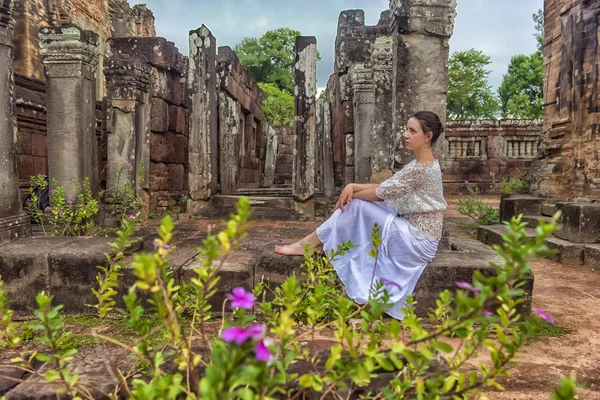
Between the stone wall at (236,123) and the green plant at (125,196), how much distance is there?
2281 millimetres

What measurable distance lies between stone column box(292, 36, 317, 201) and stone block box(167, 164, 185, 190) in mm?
2940

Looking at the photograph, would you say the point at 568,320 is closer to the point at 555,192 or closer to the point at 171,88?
the point at 555,192

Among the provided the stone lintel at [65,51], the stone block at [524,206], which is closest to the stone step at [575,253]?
the stone block at [524,206]

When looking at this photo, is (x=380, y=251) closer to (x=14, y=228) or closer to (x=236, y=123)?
(x=14, y=228)

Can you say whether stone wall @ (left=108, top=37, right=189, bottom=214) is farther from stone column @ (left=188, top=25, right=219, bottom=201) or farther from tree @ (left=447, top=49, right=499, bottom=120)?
tree @ (left=447, top=49, right=499, bottom=120)

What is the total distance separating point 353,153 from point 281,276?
5.73 meters

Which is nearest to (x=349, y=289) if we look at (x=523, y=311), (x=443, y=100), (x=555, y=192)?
(x=523, y=311)

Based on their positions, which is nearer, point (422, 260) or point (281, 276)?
point (422, 260)

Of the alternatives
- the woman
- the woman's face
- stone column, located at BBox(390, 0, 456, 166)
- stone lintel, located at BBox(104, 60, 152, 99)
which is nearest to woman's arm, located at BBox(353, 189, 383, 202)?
the woman

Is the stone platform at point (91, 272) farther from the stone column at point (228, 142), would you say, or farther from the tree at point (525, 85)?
the tree at point (525, 85)

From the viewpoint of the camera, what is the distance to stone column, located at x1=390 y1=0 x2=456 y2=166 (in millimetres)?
3803

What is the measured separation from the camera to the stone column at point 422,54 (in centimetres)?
380

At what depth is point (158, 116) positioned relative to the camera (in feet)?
26.6

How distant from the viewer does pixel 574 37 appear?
23.1ft
